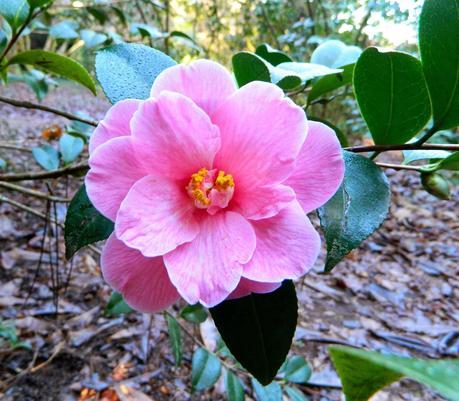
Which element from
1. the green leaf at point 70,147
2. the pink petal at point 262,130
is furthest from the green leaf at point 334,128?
the green leaf at point 70,147

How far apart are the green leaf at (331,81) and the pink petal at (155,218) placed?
34cm

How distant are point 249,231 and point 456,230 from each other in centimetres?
299

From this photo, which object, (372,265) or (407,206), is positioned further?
(407,206)

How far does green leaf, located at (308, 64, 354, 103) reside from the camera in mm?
674

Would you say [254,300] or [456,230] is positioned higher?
[254,300]

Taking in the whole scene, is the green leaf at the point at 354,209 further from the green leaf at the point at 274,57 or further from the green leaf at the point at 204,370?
the green leaf at the point at 204,370

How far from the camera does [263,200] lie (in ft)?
1.45

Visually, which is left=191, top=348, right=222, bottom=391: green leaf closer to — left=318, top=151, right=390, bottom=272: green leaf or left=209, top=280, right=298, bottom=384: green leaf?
left=209, top=280, right=298, bottom=384: green leaf

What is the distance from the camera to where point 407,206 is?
3332mm

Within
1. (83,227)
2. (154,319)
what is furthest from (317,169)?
(154,319)

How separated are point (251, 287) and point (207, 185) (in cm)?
12

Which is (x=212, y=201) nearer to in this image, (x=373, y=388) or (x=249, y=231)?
(x=249, y=231)

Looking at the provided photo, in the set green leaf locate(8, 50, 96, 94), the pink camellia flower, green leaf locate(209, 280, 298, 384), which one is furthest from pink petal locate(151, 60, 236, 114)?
green leaf locate(8, 50, 96, 94)

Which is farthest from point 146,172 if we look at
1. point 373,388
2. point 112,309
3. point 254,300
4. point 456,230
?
point 456,230
